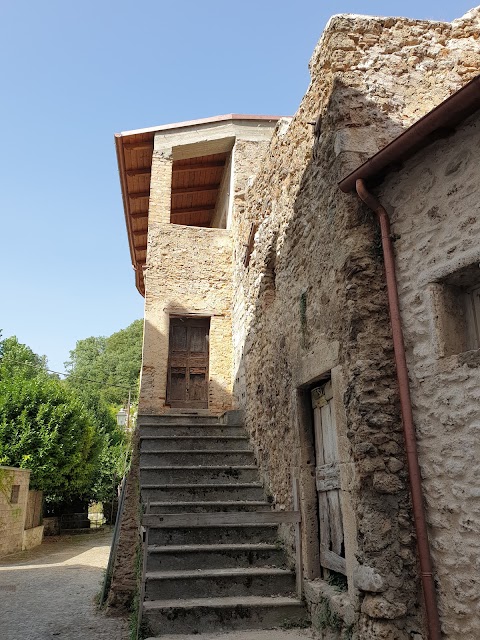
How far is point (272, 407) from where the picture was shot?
5.88 metres

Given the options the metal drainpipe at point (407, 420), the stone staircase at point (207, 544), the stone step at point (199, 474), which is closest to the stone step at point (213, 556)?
the stone staircase at point (207, 544)

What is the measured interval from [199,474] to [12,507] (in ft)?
30.4

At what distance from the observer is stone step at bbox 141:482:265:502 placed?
5.66 metres

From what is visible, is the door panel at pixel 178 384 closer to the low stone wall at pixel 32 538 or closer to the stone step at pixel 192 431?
the stone step at pixel 192 431

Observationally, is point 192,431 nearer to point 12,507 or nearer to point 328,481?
point 328,481

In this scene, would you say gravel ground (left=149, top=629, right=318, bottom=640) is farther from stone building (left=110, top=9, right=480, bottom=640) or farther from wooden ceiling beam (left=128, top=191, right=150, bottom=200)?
wooden ceiling beam (left=128, top=191, right=150, bottom=200)

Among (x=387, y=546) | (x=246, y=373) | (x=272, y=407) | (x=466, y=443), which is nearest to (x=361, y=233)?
(x=466, y=443)

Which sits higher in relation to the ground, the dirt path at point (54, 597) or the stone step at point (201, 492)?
the stone step at point (201, 492)

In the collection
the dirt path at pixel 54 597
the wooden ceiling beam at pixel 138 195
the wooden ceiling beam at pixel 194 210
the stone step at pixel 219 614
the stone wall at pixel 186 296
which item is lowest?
the dirt path at pixel 54 597

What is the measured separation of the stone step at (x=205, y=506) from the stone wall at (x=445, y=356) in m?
2.80

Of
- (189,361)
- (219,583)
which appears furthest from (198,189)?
(219,583)

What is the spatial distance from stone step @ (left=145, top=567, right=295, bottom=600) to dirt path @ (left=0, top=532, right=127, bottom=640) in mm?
1519

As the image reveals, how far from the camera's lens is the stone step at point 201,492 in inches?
223

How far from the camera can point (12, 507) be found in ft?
42.7
